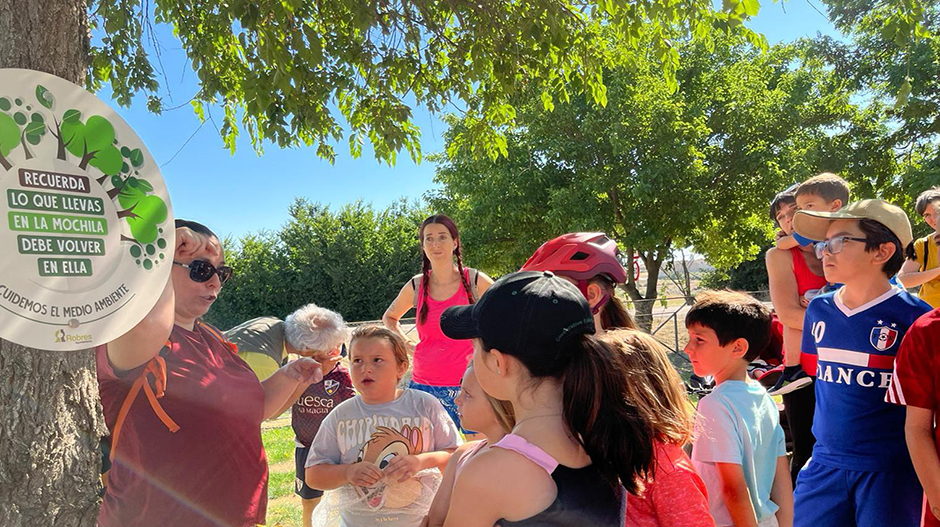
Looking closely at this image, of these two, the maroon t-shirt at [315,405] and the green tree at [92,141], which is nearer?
the green tree at [92,141]

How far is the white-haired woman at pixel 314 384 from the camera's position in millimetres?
3416

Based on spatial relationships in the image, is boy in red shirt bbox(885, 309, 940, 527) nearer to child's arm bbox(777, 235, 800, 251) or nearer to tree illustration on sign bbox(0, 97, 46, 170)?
child's arm bbox(777, 235, 800, 251)

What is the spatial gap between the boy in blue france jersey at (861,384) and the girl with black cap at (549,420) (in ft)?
4.51

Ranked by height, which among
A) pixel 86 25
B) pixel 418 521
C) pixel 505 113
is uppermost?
pixel 505 113

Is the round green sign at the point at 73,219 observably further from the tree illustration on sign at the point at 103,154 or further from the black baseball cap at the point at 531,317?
the black baseball cap at the point at 531,317

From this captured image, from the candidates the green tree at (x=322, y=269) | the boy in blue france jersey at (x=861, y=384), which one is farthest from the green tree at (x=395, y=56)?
the green tree at (x=322, y=269)

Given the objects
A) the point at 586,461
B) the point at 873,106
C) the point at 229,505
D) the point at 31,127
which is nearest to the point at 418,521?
the point at 229,505

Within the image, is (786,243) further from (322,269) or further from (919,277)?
(322,269)

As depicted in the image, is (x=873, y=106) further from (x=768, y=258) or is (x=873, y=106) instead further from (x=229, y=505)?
(x=229, y=505)

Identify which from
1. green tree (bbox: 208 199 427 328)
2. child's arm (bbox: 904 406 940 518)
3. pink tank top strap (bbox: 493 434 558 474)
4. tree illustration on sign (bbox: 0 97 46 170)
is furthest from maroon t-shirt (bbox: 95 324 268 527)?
green tree (bbox: 208 199 427 328)

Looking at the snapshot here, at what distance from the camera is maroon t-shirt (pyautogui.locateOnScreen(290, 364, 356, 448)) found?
A: 3.86 metres

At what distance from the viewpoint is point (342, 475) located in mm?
2453

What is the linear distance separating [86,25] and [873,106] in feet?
59.6

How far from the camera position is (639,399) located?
1.54 m
